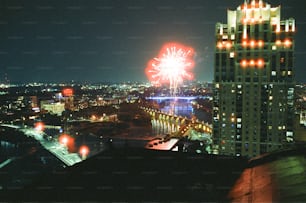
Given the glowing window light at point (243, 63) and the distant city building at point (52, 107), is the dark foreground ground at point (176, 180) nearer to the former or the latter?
the glowing window light at point (243, 63)

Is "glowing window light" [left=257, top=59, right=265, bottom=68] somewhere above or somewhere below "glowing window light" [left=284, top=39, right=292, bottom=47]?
below

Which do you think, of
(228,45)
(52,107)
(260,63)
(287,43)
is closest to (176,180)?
(260,63)

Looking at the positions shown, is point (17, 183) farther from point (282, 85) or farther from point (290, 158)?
point (282, 85)

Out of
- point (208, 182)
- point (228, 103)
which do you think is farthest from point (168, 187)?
point (228, 103)

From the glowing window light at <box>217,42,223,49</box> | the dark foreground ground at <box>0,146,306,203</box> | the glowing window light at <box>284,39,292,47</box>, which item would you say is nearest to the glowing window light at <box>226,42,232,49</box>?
the glowing window light at <box>217,42,223,49</box>

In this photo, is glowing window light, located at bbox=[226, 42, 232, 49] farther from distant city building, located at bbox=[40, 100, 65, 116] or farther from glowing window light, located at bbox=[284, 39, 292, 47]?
distant city building, located at bbox=[40, 100, 65, 116]

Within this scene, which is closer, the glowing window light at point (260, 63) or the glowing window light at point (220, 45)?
the glowing window light at point (260, 63)

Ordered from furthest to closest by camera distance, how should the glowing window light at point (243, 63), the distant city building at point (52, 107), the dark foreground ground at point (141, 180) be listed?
the distant city building at point (52, 107) → the glowing window light at point (243, 63) → the dark foreground ground at point (141, 180)

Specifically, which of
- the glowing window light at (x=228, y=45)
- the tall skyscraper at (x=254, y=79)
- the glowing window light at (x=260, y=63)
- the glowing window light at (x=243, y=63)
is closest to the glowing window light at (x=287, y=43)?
the tall skyscraper at (x=254, y=79)
